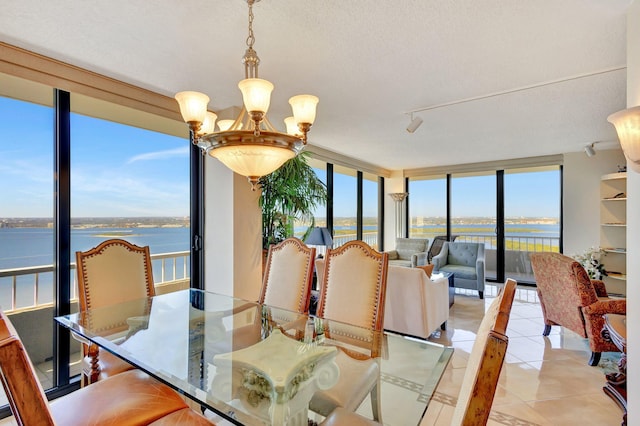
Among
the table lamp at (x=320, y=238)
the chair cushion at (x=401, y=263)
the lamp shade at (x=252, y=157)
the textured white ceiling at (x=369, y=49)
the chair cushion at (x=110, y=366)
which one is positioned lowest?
the chair cushion at (x=110, y=366)

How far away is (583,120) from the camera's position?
11.6 ft

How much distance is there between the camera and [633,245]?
1.65 meters

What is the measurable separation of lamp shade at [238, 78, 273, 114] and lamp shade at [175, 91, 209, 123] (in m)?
0.32

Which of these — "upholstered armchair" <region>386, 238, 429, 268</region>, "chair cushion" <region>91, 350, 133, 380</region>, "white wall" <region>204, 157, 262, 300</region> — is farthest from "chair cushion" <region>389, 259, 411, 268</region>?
"chair cushion" <region>91, 350, 133, 380</region>

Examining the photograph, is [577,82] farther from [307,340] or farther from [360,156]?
[360,156]

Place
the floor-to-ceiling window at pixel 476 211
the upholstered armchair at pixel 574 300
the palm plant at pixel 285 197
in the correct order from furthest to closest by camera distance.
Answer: the floor-to-ceiling window at pixel 476 211
the palm plant at pixel 285 197
the upholstered armchair at pixel 574 300

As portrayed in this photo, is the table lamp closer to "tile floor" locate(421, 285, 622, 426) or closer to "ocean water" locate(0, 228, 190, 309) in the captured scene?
"ocean water" locate(0, 228, 190, 309)

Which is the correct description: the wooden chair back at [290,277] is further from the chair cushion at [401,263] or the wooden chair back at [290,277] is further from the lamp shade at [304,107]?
the chair cushion at [401,263]

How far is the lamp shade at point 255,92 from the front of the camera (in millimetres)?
1456

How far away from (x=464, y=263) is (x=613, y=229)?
2182mm

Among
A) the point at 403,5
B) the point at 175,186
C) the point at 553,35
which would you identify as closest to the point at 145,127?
the point at 175,186

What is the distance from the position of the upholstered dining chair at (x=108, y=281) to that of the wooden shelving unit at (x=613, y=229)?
6035 millimetres

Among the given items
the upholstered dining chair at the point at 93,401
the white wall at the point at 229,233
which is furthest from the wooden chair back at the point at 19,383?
the white wall at the point at 229,233

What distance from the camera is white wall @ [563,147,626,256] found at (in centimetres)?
506
